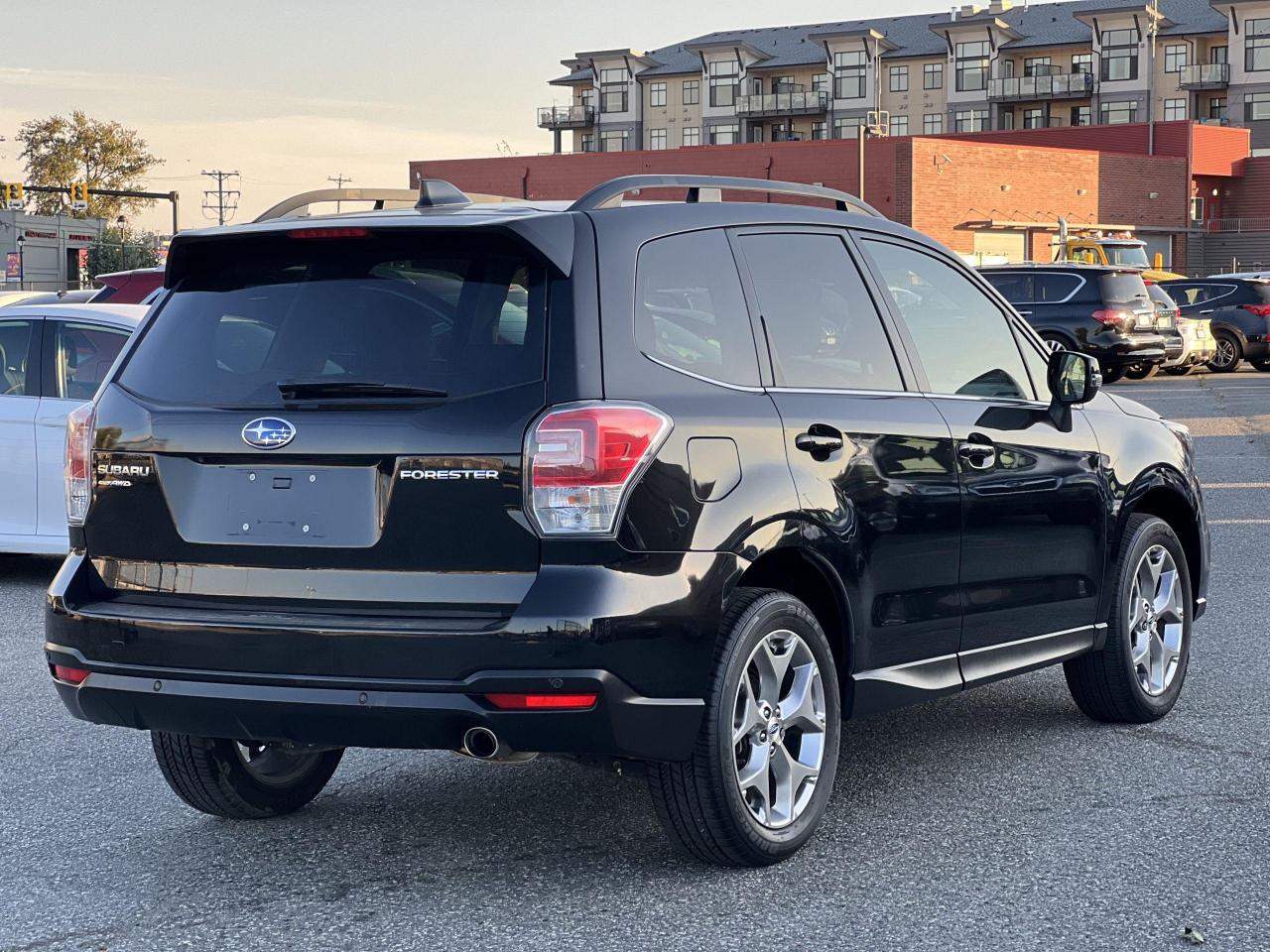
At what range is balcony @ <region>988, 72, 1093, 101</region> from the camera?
110 metres

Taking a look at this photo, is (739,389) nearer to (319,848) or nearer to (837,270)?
(837,270)

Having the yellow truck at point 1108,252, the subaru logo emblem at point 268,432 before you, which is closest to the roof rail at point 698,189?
the subaru logo emblem at point 268,432

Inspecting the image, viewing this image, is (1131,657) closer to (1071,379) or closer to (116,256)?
(1071,379)

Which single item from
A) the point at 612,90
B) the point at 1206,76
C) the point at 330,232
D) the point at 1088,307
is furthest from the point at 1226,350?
the point at 612,90

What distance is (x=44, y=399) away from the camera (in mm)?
10398

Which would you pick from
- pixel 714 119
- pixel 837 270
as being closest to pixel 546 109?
pixel 714 119

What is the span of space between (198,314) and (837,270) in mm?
1858

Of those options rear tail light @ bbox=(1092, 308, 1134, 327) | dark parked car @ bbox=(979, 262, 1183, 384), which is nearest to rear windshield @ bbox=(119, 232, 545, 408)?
dark parked car @ bbox=(979, 262, 1183, 384)

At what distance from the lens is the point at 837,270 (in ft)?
17.9

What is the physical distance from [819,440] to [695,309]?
50 cm

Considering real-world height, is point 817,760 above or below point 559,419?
below

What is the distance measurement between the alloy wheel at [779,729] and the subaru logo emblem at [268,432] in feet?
4.18

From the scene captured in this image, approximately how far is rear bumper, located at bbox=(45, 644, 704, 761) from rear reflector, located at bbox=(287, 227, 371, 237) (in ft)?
3.68

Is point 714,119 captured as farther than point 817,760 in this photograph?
Yes
